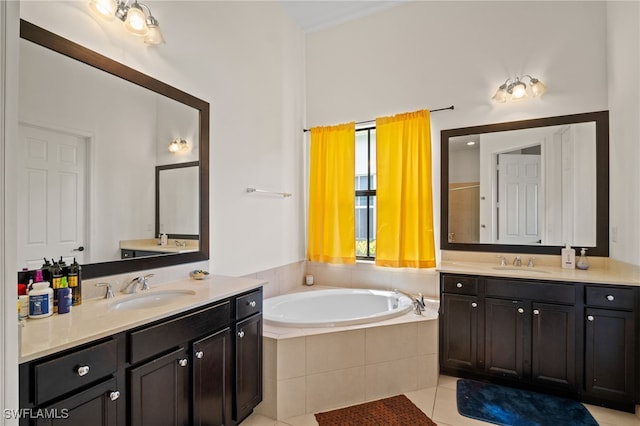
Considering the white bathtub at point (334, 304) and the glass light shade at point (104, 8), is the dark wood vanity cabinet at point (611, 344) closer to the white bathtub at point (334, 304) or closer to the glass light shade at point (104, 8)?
the white bathtub at point (334, 304)

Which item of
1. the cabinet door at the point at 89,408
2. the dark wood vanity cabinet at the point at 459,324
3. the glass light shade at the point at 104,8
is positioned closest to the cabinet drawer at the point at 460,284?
the dark wood vanity cabinet at the point at 459,324

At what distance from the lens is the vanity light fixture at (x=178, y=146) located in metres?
2.15

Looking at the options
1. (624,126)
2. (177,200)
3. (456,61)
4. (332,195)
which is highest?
(456,61)

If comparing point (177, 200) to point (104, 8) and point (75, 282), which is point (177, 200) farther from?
point (104, 8)

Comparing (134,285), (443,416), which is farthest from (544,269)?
(134,285)

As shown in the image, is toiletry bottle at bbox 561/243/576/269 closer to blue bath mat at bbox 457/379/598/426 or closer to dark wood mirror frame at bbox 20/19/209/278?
blue bath mat at bbox 457/379/598/426

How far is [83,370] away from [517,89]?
11.3 ft

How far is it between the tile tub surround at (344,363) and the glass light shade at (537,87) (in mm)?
2127

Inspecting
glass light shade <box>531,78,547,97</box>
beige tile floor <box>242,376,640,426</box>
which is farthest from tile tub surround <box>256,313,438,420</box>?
glass light shade <box>531,78,547,97</box>

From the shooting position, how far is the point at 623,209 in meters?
2.40

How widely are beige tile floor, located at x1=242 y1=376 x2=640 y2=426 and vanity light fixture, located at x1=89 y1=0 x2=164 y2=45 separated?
2469 mm

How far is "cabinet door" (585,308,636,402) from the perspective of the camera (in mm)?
2135

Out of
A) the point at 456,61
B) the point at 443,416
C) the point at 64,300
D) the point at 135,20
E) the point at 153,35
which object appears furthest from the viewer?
the point at 456,61

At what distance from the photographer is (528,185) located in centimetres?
289
